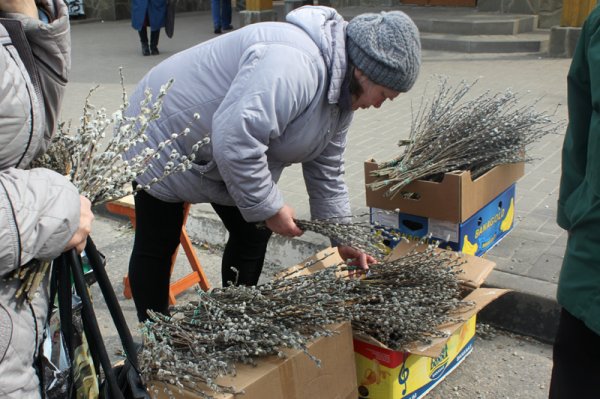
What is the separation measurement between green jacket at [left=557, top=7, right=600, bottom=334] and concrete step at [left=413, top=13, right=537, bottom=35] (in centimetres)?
904

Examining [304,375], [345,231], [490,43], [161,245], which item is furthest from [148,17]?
[304,375]

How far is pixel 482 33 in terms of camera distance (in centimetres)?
1038

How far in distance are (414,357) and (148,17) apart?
31.5 ft

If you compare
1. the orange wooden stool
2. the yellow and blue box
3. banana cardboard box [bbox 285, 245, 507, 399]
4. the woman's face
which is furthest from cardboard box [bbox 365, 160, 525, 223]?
the orange wooden stool

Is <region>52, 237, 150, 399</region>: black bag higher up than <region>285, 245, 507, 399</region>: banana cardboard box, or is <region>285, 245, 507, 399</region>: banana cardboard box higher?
<region>52, 237, 150, 399</region>: black bag

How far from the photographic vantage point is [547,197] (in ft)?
15.0

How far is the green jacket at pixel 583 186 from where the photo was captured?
5.18 ft

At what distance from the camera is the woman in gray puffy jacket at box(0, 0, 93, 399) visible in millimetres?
1383

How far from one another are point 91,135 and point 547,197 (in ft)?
12.0

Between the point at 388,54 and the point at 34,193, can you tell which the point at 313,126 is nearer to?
the point at 388,54

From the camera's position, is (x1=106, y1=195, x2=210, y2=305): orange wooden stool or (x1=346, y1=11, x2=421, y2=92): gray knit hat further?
(x1=106, y1=195, x2=210, y2=305): orange wooden stool

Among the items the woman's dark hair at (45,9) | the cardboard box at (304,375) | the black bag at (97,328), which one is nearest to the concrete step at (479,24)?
the cardboard box at (304,375)

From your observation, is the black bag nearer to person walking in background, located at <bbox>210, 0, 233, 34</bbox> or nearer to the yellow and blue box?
the yellow and blue box

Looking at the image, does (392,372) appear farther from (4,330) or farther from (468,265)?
(4,330)
